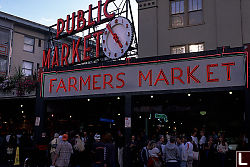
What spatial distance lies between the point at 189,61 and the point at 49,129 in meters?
17.6

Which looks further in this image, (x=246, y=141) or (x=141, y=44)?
(x=141, y=44)

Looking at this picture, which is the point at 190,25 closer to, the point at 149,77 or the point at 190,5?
the point at 190,5

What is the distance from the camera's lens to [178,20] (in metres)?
20.3

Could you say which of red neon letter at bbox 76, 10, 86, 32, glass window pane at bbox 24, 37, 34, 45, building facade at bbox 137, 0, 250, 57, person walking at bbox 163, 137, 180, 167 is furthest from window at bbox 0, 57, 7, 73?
person walking at bbox 163, 137, 180, 167

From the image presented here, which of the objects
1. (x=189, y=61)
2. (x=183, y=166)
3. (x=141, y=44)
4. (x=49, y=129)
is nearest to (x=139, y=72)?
(x=189, y=61)

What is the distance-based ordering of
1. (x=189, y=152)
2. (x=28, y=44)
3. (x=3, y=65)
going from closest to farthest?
1. (x=189, y=152)
2. (x=3, y=65)
3. (x=28, y=44)

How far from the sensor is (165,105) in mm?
23453

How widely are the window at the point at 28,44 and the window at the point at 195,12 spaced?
920 inches

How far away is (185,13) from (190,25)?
0.96 m

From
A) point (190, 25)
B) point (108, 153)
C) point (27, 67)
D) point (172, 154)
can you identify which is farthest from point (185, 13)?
point (27, 67)

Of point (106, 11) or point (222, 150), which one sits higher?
point (106, 11)

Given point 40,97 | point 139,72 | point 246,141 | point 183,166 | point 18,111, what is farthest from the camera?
point 18,111

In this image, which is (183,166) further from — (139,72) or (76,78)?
(76,78)

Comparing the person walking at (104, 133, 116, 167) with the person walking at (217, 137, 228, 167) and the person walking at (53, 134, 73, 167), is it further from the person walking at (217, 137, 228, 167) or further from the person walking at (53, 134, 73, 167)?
the person walking at (217, 137, 228, 167)
